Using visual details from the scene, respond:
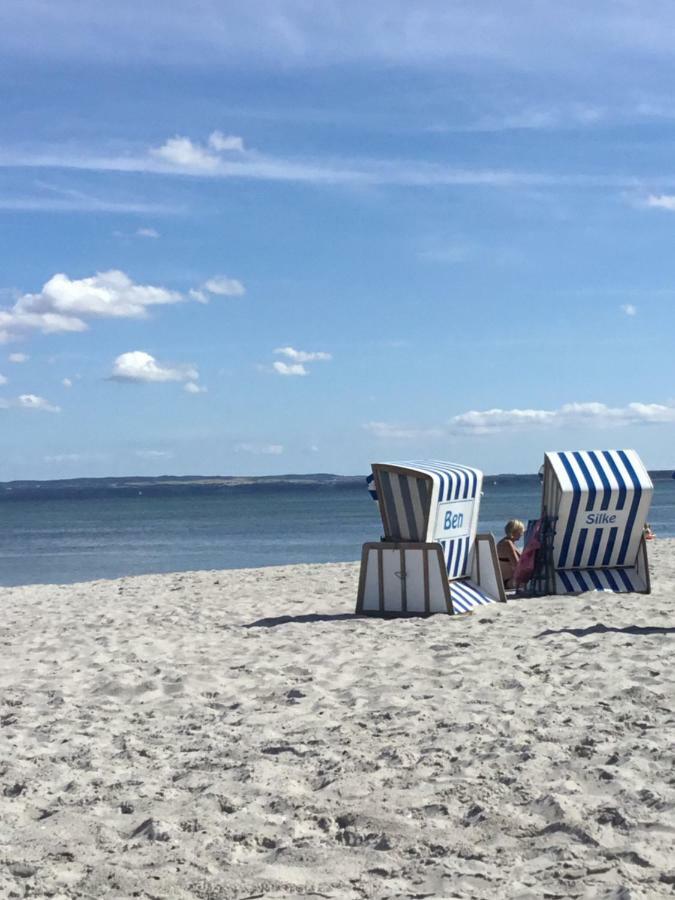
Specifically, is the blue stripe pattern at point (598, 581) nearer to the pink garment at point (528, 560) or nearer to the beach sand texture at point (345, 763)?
the pink garment at point (528, 560)

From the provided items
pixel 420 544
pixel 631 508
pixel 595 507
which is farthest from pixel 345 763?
pixel 631 508

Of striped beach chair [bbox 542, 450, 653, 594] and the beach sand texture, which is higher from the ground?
striped beach chair [bbox 542, 450, 653, 594]

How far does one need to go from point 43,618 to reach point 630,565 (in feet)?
19.9

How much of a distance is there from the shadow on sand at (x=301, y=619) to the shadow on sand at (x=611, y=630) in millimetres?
2152

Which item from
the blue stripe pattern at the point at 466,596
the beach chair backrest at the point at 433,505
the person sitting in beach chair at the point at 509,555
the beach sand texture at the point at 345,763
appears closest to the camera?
the beach sand texture at the point at 345,763

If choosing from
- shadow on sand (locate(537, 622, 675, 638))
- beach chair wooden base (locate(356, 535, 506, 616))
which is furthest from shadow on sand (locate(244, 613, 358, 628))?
shadow on sand (locate(537, 622, 675, 638))

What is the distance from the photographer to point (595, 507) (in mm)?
10547

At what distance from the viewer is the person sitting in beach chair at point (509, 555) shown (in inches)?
433

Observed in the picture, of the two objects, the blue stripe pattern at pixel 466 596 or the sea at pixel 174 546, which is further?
the sea at pixel 174 546

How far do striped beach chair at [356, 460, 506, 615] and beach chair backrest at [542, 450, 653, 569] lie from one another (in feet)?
3.50

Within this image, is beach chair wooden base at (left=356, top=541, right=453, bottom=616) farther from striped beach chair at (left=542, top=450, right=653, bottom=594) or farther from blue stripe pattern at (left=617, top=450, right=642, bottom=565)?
blue stripe pattern at (left=617, top=450, right=642, bottom=565)

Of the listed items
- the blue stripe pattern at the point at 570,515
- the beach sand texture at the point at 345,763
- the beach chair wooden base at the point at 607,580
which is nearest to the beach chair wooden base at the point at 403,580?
the beach sand texture at the point at 345,763

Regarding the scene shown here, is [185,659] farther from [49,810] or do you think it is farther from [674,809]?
[674,809]

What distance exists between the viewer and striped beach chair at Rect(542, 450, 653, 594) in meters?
10.5
